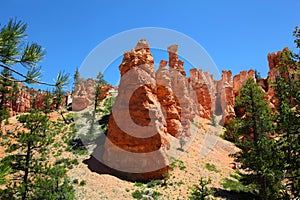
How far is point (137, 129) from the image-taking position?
22.8m

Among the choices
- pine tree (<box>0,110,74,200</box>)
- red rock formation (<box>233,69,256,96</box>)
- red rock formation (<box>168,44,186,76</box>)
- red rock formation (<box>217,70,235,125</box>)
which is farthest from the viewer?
red rock formation (<box>233,69,256,96</box>)

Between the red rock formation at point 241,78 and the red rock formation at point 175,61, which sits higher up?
the red rock formation at point 241,78

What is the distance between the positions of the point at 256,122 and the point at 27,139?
17493 millimetres

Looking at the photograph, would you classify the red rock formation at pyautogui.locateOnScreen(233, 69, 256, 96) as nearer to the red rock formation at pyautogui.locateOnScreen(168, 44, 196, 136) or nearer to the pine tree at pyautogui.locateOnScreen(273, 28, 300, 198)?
the red rock formation at pyautogui.locateOnScreen(168, 44, 196, 136)

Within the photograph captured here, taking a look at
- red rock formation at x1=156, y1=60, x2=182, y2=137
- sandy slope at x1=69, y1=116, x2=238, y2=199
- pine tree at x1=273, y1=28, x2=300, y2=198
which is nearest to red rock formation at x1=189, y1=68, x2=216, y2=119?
sandy slope at x1=69, y1=116, x2=238, y2=199

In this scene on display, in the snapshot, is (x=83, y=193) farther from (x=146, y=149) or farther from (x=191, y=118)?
(x=191, y=118)

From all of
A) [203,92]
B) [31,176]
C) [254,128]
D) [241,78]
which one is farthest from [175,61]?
[31,176]

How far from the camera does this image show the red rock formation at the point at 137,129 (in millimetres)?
21359

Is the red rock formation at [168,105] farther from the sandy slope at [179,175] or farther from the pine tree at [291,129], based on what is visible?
the pine tree at [291,129]

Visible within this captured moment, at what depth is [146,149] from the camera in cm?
2173

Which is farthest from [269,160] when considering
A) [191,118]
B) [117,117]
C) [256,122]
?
[191,118]

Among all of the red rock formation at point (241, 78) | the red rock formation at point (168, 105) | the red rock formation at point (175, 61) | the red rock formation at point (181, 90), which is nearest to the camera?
the red rock formation at point (168, 105)

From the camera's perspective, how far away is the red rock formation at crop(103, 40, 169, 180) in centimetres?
2136

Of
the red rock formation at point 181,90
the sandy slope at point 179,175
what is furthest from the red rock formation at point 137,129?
the red rock formation at point 181,90
